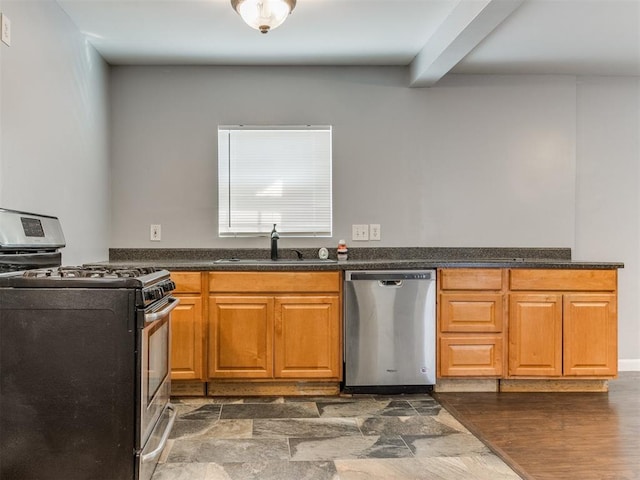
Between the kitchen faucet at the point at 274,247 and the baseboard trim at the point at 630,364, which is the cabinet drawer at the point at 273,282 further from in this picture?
the baseboard trim at the point at 630,364

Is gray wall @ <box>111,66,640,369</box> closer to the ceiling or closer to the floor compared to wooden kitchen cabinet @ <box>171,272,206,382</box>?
closer to the ceiling

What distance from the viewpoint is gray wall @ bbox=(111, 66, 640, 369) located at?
11.1 ft

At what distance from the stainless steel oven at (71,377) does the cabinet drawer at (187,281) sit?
118cm

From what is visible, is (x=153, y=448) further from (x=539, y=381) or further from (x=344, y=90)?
(x=344, y=90)

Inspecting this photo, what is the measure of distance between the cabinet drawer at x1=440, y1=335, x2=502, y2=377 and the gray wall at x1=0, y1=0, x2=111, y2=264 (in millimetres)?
2309

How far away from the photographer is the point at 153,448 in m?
1.80

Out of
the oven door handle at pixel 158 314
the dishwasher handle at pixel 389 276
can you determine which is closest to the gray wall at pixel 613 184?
the dishwasher handle at pixel 389 276

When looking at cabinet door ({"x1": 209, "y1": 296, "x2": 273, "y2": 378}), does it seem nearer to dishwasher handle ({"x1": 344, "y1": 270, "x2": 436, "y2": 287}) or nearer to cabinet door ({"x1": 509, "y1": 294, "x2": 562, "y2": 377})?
dishwasher handle ({"x1": 344, "y1": 270, "x2": 436, "y2": 287})

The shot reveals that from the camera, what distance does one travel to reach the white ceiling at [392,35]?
2.54 metres

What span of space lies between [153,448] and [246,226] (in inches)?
73.2

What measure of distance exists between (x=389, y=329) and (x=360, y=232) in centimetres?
83

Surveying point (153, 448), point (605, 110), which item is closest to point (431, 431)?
point (153, 448)

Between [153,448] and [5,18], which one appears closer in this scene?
A: [153,448]

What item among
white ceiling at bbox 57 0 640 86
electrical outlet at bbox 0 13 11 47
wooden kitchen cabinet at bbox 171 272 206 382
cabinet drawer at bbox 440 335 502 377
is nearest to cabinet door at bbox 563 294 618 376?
cabinet drawer at bbox 440 335 502 377
